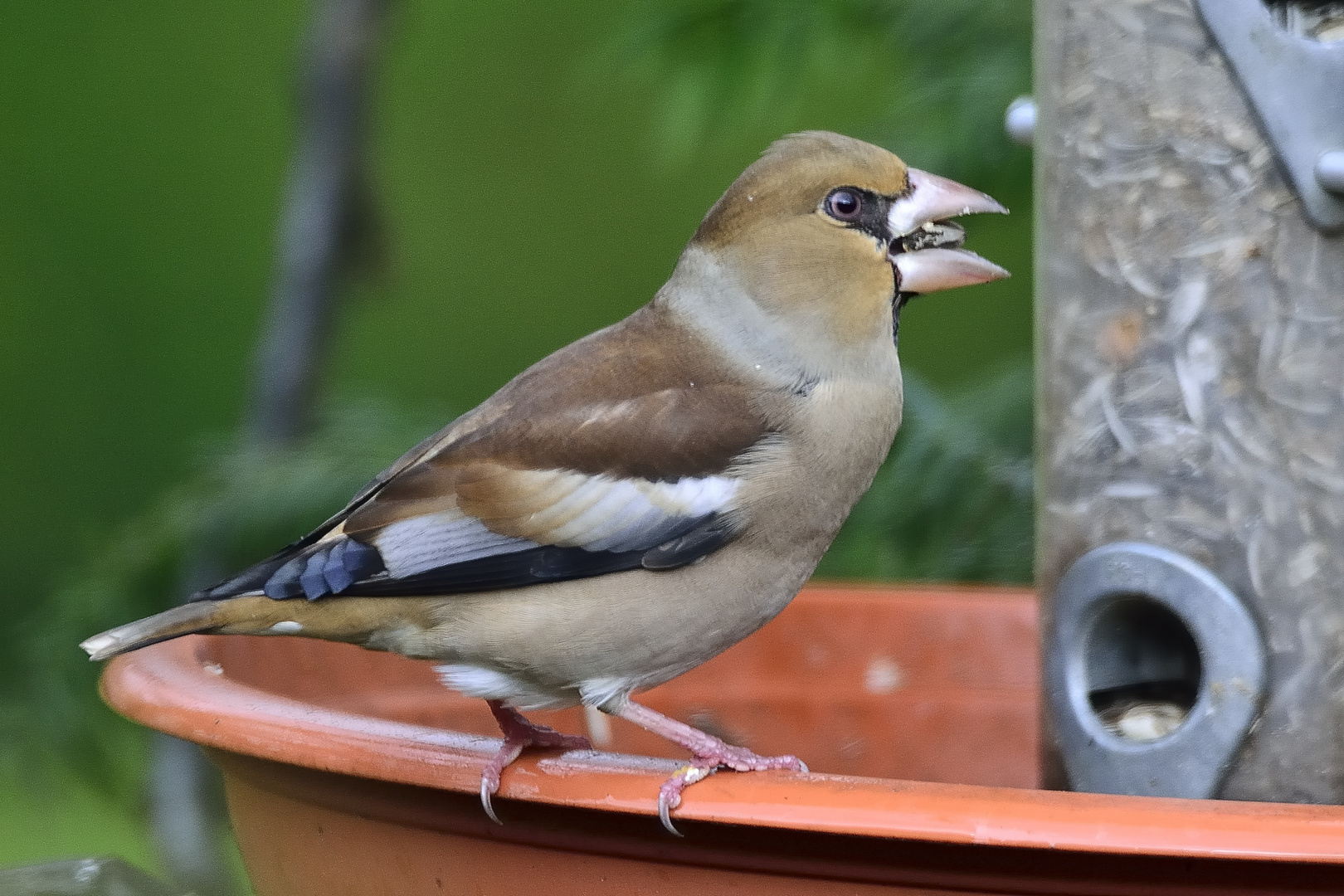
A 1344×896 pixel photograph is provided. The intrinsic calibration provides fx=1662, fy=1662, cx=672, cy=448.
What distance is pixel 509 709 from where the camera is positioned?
85.7 inches

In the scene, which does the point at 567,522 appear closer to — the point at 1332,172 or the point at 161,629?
the point at 161,629

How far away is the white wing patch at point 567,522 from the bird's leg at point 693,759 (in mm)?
220

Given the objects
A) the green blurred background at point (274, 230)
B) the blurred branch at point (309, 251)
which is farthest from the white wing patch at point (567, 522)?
the blurred branch at point (309, 251)

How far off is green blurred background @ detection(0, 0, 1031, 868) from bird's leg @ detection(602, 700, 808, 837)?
1.36 m

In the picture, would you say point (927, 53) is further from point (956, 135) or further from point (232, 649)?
point (232, 649)

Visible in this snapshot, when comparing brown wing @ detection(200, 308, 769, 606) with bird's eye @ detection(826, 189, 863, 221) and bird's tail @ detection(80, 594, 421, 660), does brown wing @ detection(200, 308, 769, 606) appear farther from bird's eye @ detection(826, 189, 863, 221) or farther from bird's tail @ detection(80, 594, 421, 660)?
bird's eye @ detection(826, 189, 863, 221)

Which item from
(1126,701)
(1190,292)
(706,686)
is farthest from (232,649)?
(1190,292)

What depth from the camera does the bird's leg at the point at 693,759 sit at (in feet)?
5.26

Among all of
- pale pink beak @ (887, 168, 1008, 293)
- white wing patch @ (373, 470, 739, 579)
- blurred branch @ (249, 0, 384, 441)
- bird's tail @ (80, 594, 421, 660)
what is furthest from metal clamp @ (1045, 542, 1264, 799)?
blurred branch @ (249, 0, 384, 441)

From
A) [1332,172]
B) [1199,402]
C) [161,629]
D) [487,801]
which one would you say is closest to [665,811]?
[487,801]

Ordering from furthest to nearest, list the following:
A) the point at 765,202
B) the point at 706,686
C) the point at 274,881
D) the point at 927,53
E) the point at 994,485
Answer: the point at 927,53, the point at 994,485, the point at 706,686, the point at 765,202, the point at 274,881

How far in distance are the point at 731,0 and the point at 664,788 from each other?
229cm

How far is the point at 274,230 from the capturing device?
5539mm

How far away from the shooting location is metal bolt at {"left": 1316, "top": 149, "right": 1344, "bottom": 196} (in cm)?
202
